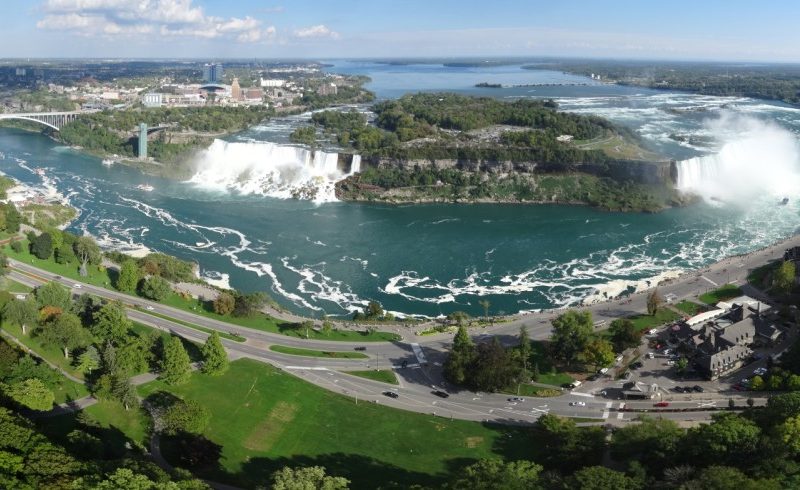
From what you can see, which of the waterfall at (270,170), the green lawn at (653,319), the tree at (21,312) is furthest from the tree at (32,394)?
the waterfall at (270,170)

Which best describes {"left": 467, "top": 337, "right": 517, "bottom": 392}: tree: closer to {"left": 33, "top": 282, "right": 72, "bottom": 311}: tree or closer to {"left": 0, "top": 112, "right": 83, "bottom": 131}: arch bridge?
{"left": 33, "top": 282, "right": 72, "bottom": 311}: tree

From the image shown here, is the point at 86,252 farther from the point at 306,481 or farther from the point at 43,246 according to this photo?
the point at 306,481

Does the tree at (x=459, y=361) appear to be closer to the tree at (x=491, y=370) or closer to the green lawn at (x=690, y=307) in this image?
the tree at (x=491, y=370)

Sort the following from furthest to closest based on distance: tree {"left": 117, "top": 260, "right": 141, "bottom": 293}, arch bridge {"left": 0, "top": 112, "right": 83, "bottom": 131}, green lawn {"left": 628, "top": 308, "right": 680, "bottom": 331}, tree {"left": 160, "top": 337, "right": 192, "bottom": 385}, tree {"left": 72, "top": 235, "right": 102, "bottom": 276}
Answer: arch bridge {"left": 0, "top": 112, "right": 83, "bottom": 131} < tree {"left": 72, "top": 235, "right": 102, "bottom": 276} < tree {"left": 117, "top": 260, "right": 141, "bottom": 293} < green lawn {"left": 628, "top": 308, "right": 680, "bottom": 331} < tree {"left": 160, "top": 337, "right": 192, "bottom": 385}


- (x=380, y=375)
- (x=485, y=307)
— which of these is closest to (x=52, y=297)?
(x=380, y=375)

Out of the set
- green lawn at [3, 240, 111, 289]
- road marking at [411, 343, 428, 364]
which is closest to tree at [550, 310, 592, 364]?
road marking at [411, 343, 428, 364]
